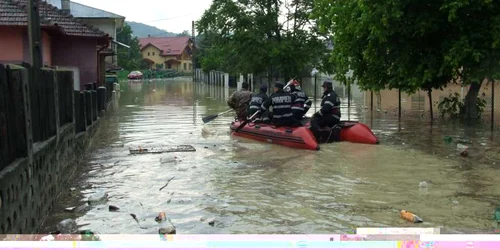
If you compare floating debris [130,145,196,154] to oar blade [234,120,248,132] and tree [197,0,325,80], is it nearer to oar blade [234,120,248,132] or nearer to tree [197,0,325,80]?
oar blade [234,120,248,132]

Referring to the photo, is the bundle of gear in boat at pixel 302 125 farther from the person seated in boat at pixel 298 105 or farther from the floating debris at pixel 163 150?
the floating debris at pixel 163 150

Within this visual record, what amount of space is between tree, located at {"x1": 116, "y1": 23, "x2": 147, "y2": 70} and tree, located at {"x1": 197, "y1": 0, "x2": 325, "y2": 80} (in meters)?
61.3

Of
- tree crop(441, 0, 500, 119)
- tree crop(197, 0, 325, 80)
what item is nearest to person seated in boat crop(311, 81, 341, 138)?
tree crop(441, 0, 500, 119)

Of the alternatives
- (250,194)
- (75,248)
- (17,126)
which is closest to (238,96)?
(250,194)

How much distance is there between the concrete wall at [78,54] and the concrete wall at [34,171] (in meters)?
13.0

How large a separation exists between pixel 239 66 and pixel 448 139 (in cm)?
2517

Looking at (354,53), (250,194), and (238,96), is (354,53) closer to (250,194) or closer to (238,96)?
(238,96)

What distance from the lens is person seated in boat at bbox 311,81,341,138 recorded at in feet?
44.6

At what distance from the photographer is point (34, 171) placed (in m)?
6.61

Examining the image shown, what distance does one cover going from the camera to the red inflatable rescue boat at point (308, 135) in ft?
42.6

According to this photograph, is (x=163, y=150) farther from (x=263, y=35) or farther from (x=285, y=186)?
(x=263, y=35)

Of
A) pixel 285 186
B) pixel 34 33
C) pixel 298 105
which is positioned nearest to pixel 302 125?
pixel 298 105

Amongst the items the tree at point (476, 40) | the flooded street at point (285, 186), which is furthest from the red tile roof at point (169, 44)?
the flooded street at point (285, 186)

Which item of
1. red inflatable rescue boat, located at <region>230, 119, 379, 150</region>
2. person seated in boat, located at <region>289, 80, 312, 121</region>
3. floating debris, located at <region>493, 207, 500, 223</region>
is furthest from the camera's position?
person seated in boat, located at <region>289, 80, 312, 121</region>
